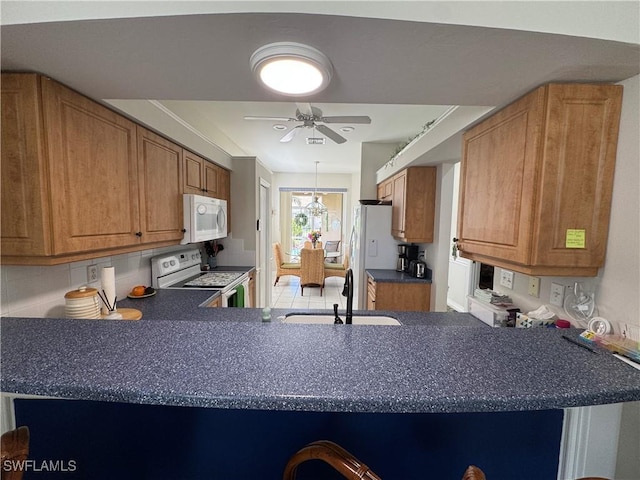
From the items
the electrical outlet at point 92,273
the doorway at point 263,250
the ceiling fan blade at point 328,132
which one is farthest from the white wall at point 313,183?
the electrical outlet at point 92,273

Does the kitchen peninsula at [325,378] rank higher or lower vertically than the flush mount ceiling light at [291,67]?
lower

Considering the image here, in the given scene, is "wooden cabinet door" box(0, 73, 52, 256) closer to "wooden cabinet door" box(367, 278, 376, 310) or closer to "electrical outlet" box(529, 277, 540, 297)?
"electrical outlet" box(529, 277, 540, 297)

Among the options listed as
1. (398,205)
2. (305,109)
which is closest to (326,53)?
(305,109)

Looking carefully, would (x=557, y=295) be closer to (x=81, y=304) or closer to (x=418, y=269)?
(x=418, y=269)

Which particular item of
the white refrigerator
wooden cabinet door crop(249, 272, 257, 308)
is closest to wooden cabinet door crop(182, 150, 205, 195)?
wooden cabinet door crop(249, 272, 257, 308)

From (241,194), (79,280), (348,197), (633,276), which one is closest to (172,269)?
(79,280)

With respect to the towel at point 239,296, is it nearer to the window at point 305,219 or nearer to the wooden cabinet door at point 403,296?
the wooden cabinet door at point 403,296

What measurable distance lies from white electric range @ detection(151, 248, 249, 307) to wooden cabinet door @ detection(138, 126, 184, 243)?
402 mm

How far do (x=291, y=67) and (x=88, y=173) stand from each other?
122cm

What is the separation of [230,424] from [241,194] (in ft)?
9.90

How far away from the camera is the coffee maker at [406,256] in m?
3.48

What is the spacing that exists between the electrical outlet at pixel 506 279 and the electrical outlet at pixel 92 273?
278 cm

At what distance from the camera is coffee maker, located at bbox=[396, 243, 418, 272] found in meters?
3.48

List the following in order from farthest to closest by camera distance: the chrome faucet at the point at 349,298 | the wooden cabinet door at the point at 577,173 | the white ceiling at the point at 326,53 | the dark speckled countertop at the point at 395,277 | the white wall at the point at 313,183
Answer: the white wall at the point at 313,183 < the dark speckled countertop at the point at 395,277 < the chrome faucet at the point at 349,298 < the wooden cabinet door at the point at 577,173 < the white ceiling at the point at 326,53
